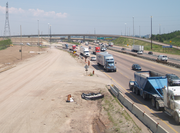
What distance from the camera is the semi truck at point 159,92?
1477 centimetres

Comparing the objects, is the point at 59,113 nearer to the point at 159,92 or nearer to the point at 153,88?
the point at 153,88

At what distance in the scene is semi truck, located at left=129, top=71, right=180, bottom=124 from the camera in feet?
48.5

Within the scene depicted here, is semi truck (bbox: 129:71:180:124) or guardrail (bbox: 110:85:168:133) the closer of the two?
guardrail (bbox: 110:85:168:133)

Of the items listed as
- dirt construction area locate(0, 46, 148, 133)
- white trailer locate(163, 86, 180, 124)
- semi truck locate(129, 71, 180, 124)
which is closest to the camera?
dirt construction area locate(0, 46, 148, 133)

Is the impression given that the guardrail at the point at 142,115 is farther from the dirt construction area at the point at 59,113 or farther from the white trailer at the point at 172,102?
the white trailer at the point at 172,102

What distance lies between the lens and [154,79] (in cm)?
1994

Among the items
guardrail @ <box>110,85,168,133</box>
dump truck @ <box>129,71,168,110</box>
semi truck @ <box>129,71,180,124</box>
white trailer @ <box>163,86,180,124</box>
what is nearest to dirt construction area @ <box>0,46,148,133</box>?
guardrail @ <box>110,85,168,133</box>

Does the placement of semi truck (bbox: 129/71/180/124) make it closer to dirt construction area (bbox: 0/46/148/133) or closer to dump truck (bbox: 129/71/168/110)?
dump truck (bbox: 129/71/168/110)

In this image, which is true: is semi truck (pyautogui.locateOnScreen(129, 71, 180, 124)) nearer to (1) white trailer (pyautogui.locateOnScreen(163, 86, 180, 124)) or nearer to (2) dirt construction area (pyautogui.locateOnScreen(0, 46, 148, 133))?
(1) white trailer (pyautogui.locateOnScreen(163, 86, 180, 124))

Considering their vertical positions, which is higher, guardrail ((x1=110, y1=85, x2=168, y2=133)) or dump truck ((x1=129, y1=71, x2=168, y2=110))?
dump truck ((x1=129, y1=71, x2=168, y2=110))

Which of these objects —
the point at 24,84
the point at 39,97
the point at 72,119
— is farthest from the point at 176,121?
the point at 24,84

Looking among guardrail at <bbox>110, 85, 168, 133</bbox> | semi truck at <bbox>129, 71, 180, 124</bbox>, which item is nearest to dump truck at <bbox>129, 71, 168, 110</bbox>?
semi truck at <bbox>129, 71, 180, 124</bbox>

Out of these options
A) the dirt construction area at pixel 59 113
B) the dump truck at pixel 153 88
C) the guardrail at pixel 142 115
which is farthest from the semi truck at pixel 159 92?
the dirt construction area at pixel 59 113

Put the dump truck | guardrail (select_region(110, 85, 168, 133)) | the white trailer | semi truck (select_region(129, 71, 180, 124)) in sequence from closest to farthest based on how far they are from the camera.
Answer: guardrail (select_region(110, 85, 168, 133)), the white trailer, semi truck (select_region(129, 71, 180, 124)), the dump truck
